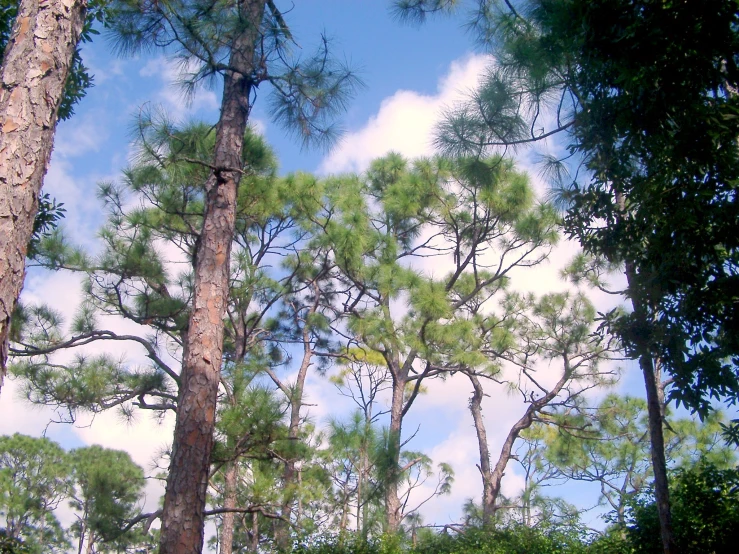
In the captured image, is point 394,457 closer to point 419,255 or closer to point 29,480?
point 419,255

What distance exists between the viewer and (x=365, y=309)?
28.5 ft

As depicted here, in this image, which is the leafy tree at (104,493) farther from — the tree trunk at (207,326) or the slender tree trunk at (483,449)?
the slender tree trunk at (483,449)

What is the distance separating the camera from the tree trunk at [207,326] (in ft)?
10.7


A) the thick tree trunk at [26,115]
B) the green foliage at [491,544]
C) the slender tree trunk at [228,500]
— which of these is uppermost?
the thick tree trunk at [26,115]

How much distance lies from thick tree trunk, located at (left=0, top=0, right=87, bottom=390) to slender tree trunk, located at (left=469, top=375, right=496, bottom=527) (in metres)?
7.51

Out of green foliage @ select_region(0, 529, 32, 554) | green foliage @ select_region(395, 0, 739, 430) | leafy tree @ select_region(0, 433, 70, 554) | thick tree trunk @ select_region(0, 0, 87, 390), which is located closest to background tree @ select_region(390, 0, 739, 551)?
green foliage @ select_region(395, 0, 739, 430)

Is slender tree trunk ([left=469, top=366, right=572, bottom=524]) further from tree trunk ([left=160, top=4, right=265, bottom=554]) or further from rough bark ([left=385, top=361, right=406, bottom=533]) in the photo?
tree trunk ([left=160, top=4, right=265, bottom=554])

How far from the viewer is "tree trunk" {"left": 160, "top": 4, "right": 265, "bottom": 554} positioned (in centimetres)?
327

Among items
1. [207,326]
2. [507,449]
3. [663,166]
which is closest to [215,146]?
[207,326]

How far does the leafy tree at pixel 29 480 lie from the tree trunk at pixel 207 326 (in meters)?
17.4

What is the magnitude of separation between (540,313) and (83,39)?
6.83 metres

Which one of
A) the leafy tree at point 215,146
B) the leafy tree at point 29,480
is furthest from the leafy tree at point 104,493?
the leafy tree at point 215,146

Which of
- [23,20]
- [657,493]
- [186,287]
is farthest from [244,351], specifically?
[23,20]

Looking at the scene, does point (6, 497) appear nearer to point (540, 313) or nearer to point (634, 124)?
point (540, 313)
